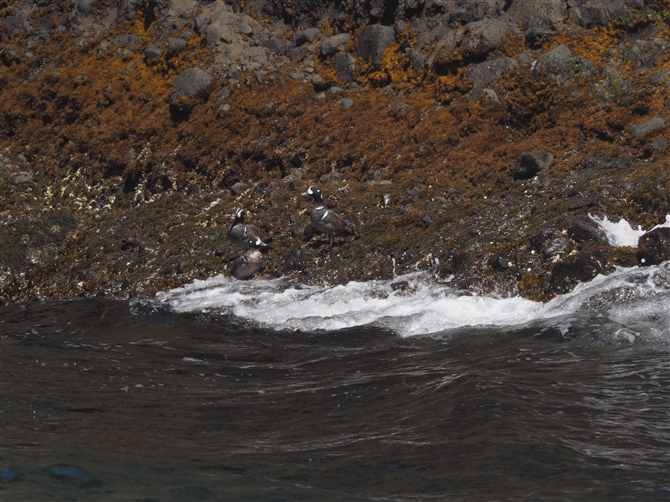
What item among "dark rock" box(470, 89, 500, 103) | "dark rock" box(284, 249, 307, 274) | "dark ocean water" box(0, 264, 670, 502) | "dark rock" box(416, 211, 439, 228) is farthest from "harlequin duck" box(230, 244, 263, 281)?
"dark rock" box(470, 89, 500, 103)

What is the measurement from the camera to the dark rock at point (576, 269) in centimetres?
1155

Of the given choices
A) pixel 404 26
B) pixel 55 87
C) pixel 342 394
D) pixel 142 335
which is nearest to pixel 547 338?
pixel 342 394

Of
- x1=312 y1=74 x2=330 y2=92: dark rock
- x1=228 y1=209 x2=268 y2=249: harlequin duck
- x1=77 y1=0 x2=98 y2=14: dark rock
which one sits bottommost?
x1=228 y1=209 x2=268 y2=249: harlequin duck

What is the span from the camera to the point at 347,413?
7520mm

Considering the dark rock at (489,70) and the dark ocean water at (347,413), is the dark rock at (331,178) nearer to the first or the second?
the dark rock at (489,70)

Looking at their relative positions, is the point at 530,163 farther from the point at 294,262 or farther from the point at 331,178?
the point at 294,262

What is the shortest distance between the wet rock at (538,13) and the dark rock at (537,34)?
0.23m

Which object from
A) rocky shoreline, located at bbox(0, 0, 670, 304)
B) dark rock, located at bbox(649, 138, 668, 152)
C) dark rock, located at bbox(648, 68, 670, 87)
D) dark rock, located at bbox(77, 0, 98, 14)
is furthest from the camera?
dark rock, located at bbox(77, 0, 98, 14)

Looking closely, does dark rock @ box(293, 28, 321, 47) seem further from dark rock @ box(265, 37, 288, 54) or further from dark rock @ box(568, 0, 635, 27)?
dark rock @ box(568, 0, 635, 27)

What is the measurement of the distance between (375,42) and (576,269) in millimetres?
12421

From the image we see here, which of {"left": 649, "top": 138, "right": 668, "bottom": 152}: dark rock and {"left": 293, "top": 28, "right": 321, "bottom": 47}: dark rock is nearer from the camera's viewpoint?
{"left": 649, "top": 138, "right": 668, "bottom": 152}: dark rock

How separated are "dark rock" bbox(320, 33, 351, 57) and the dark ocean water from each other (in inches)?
523

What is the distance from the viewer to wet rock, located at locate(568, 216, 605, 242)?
12.4 meters

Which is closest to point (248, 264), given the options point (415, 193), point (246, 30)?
point (415, 193)
